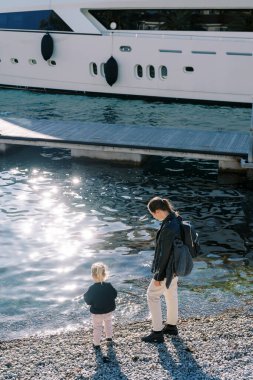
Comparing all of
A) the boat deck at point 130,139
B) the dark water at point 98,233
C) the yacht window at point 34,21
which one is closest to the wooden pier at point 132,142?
the boat deck at point 130,139

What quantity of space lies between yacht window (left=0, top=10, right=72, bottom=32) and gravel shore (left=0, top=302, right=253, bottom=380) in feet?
67.4

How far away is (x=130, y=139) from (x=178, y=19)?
9.62m

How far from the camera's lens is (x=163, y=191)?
47.0 feet

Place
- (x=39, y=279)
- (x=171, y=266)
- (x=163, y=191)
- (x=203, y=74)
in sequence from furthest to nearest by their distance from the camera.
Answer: (x=203, y=74) < (x=163, y=191) < (x=39, y=279) < (x=171, y=266)

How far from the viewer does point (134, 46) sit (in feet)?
80.7

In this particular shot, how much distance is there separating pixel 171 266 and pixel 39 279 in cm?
355

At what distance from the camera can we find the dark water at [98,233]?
335 inches

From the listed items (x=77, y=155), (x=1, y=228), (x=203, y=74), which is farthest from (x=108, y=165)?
(x=203, y=74)

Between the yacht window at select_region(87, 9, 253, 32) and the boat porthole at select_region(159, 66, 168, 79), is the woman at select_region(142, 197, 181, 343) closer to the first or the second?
the yacht window at select_region(87, 9, 253, 32)

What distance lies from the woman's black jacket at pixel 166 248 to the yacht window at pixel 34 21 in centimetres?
2085

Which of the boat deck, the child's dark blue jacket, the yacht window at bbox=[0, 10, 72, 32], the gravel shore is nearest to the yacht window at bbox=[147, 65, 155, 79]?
the yacht window at bbox=[0, 10, 72, 32]

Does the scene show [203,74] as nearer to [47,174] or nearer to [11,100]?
[11,100]

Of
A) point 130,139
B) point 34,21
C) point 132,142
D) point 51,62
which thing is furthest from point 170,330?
point 34,21

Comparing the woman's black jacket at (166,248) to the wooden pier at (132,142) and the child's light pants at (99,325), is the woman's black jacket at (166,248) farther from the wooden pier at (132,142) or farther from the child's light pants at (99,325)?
the wooden pier at (132,142)
